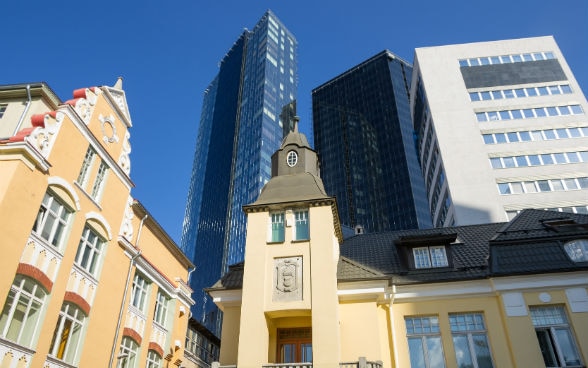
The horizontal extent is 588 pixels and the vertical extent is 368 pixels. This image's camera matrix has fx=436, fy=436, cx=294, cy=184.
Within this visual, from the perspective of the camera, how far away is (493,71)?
6438cm

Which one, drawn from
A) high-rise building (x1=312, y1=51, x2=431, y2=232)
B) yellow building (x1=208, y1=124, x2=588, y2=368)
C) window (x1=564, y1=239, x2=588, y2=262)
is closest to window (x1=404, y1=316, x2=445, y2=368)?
yellow building (x1=208, y1=124, x2=588, y2=368)

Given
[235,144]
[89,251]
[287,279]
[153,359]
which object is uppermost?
[235,144]

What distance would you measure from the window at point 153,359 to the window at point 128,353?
4.48 feet

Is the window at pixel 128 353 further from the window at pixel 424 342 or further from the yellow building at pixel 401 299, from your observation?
the window at pixel 424 342

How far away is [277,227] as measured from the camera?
71.9ft

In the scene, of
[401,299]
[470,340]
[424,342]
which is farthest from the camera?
[401,299]

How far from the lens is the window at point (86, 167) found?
62.3ft

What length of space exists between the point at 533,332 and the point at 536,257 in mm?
3632

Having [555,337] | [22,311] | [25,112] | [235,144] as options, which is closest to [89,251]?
[22,311]

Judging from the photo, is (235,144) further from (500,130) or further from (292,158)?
(292,158)

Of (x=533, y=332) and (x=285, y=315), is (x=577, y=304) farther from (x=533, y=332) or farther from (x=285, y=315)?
(x=285, y=315)

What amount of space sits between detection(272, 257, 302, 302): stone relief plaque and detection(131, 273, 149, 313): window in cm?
742

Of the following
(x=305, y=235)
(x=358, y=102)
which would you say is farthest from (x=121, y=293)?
(x=358, y=102)

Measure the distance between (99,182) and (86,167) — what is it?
128 cm
